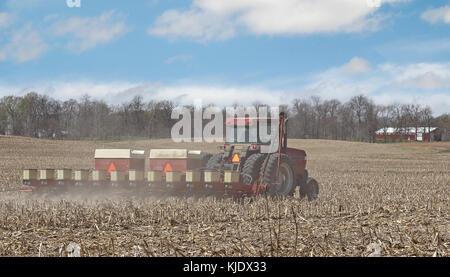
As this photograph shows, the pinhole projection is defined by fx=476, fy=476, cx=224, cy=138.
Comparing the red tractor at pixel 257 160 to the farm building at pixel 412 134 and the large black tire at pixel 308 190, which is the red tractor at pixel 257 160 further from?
the farm building at pixel 412 134

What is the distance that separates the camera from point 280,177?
12266 millimetres

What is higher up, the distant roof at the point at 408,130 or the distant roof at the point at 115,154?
the distant roof at the point at 408,130

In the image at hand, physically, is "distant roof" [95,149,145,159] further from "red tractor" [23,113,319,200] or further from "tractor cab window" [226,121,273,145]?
"tractor cab window" [226,121,273,145]

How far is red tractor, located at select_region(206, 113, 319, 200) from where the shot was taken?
11.4 meters

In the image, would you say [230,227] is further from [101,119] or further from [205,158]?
[101,119]

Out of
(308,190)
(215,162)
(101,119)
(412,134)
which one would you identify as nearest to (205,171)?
(215,162)

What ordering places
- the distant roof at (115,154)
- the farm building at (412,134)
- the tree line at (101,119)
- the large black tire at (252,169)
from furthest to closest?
1. the farm building at (412,134)
2. the tree line at (101,119)
3. the distant roof at (115,154)
4. the large black tire at (252,169)

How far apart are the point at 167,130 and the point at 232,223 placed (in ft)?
133

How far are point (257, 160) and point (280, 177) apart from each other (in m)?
1.05

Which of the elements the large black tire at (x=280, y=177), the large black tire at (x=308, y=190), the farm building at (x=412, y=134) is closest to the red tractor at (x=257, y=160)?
the large black tire at (x=280, y=177)

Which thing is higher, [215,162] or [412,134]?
[412,134]

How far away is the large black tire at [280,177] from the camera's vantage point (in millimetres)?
11430
